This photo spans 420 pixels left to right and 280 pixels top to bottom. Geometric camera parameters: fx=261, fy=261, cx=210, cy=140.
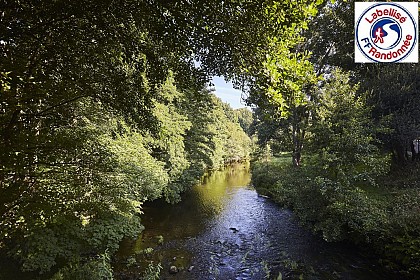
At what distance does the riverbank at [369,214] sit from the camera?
833cm

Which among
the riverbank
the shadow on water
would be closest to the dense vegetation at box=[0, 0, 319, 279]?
the shadow on water

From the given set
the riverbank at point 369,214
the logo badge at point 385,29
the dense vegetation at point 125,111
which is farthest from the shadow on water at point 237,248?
the logo badge at point 385,29

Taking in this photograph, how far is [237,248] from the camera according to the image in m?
11.9

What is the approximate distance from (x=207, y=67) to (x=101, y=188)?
4.17 m

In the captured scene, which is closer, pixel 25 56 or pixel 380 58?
pixel 25 56

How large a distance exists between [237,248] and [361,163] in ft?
21.2

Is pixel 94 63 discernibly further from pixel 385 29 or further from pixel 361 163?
pixel 361 163

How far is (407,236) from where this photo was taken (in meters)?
8.25

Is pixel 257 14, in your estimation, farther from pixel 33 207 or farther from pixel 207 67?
pixel 33 207

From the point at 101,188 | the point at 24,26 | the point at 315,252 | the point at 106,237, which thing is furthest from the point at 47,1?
the point at 315,252

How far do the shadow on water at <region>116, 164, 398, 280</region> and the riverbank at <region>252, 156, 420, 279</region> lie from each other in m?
0.71

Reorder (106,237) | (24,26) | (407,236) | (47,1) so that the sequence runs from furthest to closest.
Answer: (106,237) → (407,236) → (24,26) → (47,1)

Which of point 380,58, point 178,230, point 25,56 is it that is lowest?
point 178,230

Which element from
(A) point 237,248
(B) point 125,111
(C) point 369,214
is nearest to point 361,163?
(C) point 369,214
